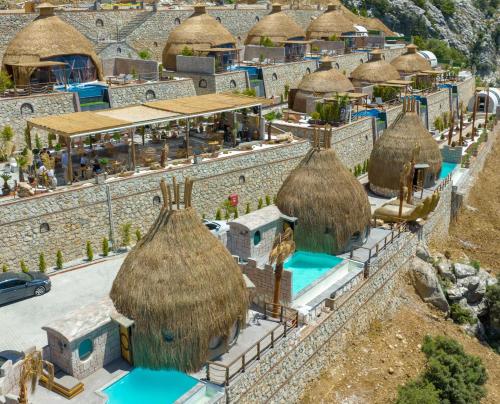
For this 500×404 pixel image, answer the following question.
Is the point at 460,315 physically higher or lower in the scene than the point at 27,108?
lower

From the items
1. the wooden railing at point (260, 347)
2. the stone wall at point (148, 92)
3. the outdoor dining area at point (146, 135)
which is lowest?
the wooden railing at point (260, 347)

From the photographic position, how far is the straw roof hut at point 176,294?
14.8 m

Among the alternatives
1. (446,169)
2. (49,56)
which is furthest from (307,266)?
(49,56)

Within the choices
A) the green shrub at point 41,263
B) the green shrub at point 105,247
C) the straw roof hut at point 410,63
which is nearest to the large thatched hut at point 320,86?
the straw roof hut at point 410,63

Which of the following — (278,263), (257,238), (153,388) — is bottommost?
(153,388)

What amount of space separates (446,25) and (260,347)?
285 feet

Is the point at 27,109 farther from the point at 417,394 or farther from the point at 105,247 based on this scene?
the point at 417,394

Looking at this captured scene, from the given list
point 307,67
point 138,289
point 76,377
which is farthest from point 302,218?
point 307,67

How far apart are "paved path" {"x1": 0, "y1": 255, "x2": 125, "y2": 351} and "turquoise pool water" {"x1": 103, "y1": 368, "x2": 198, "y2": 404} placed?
11.7 feet

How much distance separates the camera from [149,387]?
14.7 meters

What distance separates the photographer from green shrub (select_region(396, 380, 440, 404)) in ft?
55.0

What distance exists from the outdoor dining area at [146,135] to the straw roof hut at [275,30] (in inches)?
746

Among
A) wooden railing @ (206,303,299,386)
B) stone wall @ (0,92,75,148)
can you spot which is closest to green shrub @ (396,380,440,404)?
wooden railing @ (206,303,299,386)

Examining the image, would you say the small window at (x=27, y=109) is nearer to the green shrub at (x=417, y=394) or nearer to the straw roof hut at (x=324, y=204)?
the straw roof hut at (x=324, y=204)
